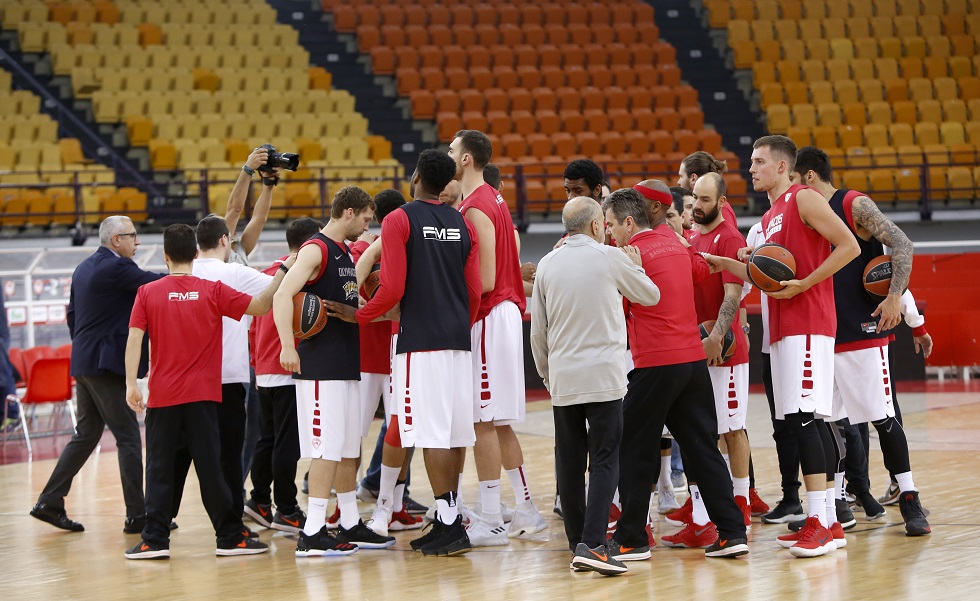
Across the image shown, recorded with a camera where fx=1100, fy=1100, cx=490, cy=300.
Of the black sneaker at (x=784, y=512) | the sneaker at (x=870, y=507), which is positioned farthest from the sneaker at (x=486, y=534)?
the sneaker at (x=870, y=507)

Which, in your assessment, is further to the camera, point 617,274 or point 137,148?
point 137,148

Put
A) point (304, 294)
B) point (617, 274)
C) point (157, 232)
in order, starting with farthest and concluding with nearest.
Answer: point (157, 232)
point (304, 294)
point (617, 274)

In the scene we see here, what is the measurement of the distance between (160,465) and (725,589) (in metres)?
3.19

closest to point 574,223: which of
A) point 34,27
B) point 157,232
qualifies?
point 157,232

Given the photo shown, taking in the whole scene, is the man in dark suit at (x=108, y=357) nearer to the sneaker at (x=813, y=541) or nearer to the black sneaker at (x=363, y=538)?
the black sneaker at (x=363, y=538)

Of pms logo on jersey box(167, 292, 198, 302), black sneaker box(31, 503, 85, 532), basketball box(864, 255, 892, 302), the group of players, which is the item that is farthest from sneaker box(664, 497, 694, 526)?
black sneaker box(31, 503, 85, 532)

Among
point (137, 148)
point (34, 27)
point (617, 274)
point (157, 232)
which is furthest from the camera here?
point (34, 27)

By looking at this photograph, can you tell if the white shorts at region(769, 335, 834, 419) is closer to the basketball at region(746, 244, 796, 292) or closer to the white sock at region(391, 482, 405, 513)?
the basketball at region(746, 244, 796, 292)

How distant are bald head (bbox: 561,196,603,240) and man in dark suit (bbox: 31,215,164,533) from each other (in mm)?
2915

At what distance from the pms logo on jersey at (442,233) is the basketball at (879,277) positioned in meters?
2.27

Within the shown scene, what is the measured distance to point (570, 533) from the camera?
576 centimetres

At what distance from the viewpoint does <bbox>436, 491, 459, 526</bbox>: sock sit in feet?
19.8

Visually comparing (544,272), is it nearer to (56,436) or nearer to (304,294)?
(304,294)

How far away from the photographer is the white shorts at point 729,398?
6.38m
